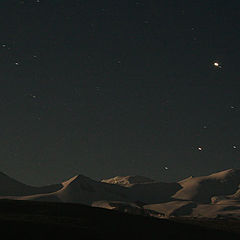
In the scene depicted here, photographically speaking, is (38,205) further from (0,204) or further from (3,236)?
(3,236)

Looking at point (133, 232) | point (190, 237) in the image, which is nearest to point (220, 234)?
point (190, 237)

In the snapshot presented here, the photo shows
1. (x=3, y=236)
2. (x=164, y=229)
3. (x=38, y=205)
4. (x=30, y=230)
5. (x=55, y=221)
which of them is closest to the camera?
(x=3, y=236)

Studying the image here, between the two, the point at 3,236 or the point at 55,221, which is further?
the point at 55,221

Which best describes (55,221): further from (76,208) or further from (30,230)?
(76,208)

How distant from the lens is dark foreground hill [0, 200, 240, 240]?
4966 centimetres

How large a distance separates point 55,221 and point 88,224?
4770 millimetres

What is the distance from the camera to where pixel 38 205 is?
77.9 m

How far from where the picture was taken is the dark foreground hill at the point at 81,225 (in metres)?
49.7

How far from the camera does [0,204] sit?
72438mm

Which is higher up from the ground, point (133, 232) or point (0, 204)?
point (0, 204)

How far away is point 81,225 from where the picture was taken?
190 feet

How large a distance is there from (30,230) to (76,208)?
2621 cm

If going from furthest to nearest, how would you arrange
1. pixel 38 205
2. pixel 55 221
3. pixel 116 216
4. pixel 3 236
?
pixel 38 205
pixel 116 216
pixel 55 221
pixel 3 236

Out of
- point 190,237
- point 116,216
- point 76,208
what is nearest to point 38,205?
point 76,208
